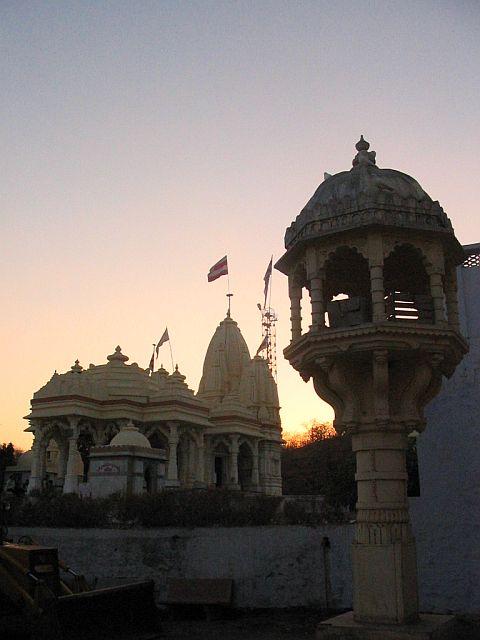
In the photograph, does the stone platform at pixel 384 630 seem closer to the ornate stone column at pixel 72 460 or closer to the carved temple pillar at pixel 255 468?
the ornate stone column at pixel 72 460

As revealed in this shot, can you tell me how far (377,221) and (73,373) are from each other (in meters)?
23.6

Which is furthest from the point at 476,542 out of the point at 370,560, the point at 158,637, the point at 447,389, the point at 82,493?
the point at 82,493

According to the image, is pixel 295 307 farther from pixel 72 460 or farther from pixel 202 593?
pixel 72 460

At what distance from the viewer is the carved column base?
30.4ft

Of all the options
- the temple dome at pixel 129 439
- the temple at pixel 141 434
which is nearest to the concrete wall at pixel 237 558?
the temple at pixel 141 434

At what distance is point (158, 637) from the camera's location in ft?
37.1

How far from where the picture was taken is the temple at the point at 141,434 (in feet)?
74.2

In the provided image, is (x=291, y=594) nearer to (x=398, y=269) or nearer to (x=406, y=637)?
(x=406, y=637)

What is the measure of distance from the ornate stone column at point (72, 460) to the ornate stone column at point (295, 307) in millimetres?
20171

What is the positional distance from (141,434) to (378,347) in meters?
17.1

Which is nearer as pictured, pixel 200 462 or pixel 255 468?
pixel 200 462

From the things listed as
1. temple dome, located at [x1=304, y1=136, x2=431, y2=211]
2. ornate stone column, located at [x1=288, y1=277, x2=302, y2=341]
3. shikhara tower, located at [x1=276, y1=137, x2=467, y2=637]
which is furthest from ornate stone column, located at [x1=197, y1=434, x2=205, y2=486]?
temple dome, located at [x1=304, y1=136, x2=431, y2=211]

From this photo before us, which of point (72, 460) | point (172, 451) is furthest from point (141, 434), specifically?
point (172, 451)

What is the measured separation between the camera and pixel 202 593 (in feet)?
46.6
